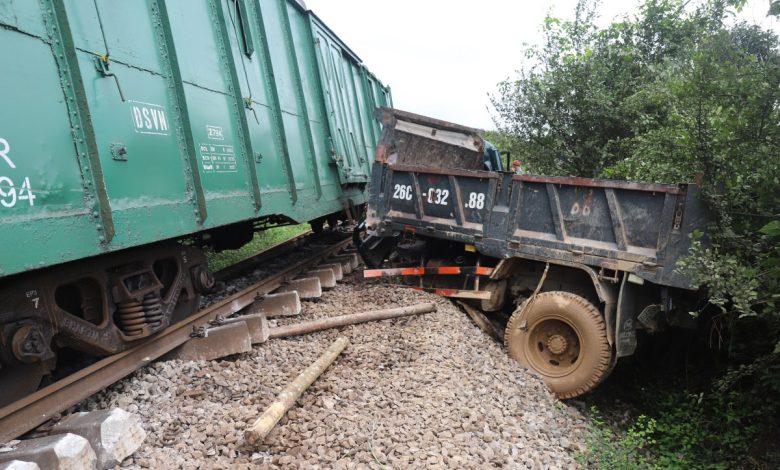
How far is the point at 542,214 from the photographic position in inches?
202

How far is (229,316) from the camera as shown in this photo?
4.90 meters

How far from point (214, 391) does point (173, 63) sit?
2538mm

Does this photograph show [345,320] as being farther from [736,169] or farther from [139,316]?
[736,169]

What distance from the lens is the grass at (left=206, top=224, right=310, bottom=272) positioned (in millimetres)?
8364

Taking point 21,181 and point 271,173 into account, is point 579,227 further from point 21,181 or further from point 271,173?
point 21,181

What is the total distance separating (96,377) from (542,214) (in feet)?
14.0

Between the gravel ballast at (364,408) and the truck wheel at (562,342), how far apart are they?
316mm

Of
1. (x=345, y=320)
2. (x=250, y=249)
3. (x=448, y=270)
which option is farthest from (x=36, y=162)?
(x=250, y=249)

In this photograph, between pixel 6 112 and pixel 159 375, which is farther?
pixel 159 375

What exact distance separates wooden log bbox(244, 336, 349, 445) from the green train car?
125 centimetres

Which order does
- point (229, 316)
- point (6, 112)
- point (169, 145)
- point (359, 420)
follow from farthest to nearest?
point (229, 316) < point (169, 145) < point (359, 420) < point (6, 112)

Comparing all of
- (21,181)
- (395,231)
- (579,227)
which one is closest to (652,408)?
(579,227)

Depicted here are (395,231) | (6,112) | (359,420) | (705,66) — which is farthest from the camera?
(395,231)

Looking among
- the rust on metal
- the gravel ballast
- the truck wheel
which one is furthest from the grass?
the truck wheel
